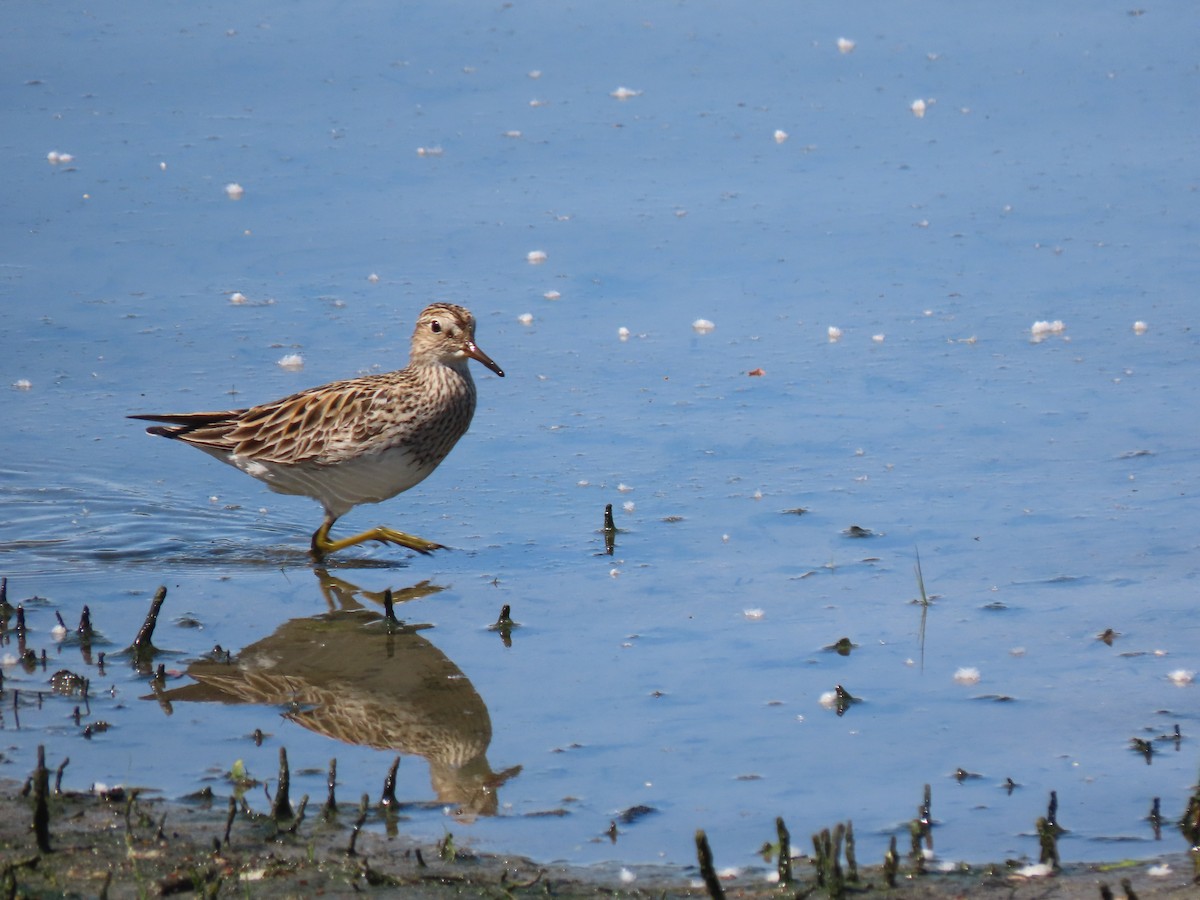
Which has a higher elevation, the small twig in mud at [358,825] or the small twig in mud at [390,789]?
the small twig in mud at [390,789]

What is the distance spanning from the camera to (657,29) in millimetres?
17406

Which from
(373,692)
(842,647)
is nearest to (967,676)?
(842,647)

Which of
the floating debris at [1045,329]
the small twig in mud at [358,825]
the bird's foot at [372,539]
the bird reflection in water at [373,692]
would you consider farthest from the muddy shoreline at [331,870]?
the floating debris at [1045,329]

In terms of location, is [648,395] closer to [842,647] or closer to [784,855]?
[842,647]

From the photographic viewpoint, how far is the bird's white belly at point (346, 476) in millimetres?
9086

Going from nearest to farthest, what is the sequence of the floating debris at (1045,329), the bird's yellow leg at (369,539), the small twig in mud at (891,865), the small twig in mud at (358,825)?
the small twig in mud at (891,865) → the small twig in mud at (358,825) → the bird's yellow leg at (369,539) → the floating debris at (1045,329)

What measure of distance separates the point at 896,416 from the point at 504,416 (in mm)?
2250

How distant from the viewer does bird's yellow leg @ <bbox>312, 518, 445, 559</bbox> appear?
29.1ft

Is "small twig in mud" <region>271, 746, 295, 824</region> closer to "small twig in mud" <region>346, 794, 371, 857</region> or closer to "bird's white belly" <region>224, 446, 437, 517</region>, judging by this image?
"small twig in mud" <region>346, 794, 371, 857</region>

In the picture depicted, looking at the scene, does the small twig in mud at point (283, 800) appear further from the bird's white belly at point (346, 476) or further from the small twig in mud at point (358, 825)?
the bird's white belly at point (346, 476)

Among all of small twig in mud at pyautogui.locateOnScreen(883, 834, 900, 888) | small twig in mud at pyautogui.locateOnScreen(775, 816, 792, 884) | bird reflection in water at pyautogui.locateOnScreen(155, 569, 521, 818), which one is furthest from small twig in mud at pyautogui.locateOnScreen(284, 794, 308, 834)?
small twig in mud at pyautogui.locateOnScreen(883, 834, 900, 888)

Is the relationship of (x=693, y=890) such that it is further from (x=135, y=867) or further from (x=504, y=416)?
(x=504, y=416)

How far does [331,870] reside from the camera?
5.54 m

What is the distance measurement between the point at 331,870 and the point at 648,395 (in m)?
5.45
